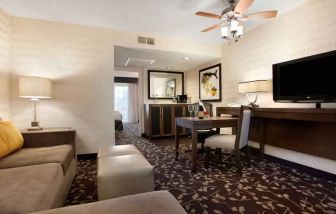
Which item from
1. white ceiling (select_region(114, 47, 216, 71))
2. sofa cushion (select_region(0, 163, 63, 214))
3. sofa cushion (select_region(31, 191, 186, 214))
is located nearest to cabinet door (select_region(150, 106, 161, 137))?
white ceiling (select_region(114, 47, 216, 71))

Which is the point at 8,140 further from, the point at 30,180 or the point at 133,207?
the point at 133,207

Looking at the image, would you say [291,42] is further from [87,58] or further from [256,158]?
[87,58]

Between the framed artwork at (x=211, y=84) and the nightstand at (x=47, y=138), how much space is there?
11.4ft

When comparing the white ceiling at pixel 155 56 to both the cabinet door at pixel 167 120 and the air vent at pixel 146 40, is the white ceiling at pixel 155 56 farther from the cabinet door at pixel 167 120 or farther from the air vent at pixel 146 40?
the cabinet door at pixel 167 120

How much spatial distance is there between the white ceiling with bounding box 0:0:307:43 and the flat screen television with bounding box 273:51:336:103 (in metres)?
0.97

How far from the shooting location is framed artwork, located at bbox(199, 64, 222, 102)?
453 centimetres

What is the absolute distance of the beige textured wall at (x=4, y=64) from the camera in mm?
2601

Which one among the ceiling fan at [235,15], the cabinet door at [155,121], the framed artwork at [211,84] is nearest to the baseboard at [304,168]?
the framed artwork at [211,84]

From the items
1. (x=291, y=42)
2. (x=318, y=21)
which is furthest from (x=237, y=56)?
(x=318, y=21)

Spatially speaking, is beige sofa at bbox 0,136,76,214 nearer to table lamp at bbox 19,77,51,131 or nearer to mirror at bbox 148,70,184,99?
table lamp at bbox 19,77,51,131

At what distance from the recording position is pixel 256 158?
126 inches

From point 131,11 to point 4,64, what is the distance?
210 cm

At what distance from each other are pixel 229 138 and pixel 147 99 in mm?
3342

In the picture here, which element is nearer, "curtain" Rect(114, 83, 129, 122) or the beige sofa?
the beige sofa
